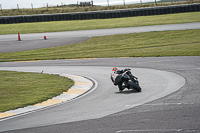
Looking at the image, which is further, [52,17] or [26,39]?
[52,17]

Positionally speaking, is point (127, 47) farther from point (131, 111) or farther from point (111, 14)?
point (111, 14)

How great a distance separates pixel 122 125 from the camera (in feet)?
25.9

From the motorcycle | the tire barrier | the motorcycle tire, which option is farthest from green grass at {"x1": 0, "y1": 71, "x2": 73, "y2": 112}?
the tire barrier

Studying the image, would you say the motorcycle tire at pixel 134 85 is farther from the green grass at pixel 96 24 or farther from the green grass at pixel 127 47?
the green grass at pixel 96 24

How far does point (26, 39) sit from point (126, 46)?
1441 cm

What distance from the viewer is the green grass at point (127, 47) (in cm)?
2444

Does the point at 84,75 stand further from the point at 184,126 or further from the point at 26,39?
the point at 26,39

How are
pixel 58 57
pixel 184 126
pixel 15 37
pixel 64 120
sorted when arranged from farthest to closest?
pixel 15 37 → pixel 58 57 → pixel 64 120 → pixel 184 126

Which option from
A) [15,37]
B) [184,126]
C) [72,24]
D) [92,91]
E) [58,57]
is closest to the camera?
[184,126]

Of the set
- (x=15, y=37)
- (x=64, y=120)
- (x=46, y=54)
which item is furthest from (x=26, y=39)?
(x=64, y=120)

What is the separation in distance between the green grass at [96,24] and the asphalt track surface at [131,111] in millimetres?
28906

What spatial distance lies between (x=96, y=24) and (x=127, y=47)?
1990 centimetres

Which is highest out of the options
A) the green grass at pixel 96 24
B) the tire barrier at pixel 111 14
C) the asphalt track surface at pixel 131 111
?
the tire barrier at pixel 111 14

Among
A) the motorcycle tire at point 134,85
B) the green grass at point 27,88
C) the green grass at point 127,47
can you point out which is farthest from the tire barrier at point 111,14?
the motorcycle tire at point 134,85
